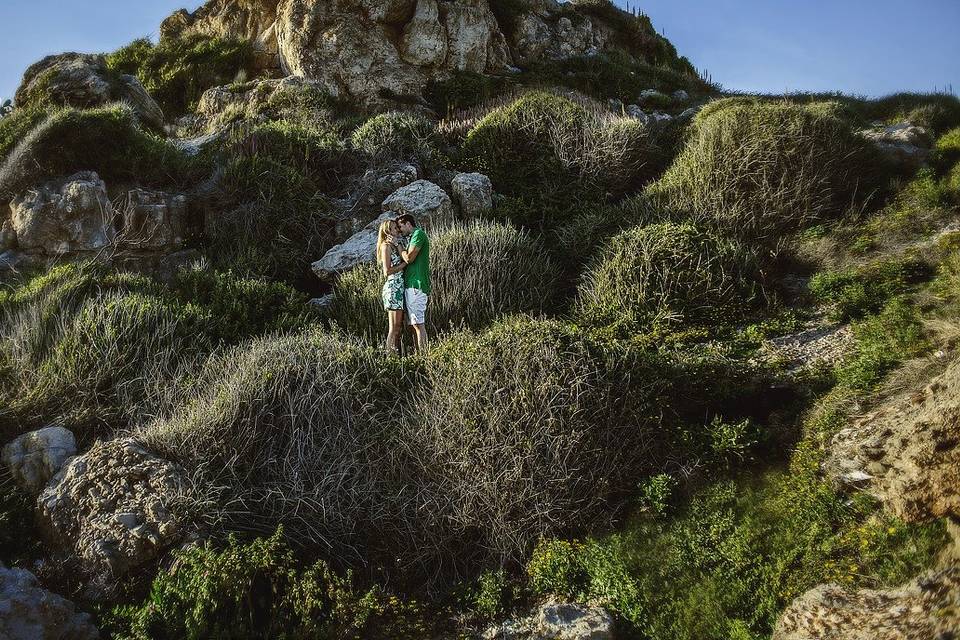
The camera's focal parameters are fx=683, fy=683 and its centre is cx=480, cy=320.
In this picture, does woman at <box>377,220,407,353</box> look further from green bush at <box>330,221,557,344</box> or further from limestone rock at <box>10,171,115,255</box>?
limestone rock at <box>10,171,115,255</box>

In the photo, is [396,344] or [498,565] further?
[396,344]

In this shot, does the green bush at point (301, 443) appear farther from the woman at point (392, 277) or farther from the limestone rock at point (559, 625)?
the limestone rock at point (559, 625)

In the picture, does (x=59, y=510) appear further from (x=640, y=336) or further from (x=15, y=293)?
(x=640, y=336)

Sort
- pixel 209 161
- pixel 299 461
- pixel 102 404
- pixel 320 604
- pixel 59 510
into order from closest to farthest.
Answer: pixel 320 604
pixel 59 510
pixel 299 461
pixel 102 404
pixel 209 161

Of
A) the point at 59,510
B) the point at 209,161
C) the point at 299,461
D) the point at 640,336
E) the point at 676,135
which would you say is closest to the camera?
the point at 59,510

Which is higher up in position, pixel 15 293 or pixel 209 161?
pixel 209 161

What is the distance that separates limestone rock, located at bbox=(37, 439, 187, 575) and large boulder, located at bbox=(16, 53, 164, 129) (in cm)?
1051

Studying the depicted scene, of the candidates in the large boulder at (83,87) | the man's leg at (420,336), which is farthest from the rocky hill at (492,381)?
the large boulder at (83,87)

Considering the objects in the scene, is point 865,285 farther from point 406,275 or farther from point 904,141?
point 406,275

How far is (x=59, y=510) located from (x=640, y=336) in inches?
243

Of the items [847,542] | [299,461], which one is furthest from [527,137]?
[847,542]

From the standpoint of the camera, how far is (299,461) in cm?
635

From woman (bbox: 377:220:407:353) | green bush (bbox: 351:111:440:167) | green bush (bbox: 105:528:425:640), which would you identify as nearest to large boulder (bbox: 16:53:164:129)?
green bush (bbox: 351:111:440:167)

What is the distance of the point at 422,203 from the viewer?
36.2ft
